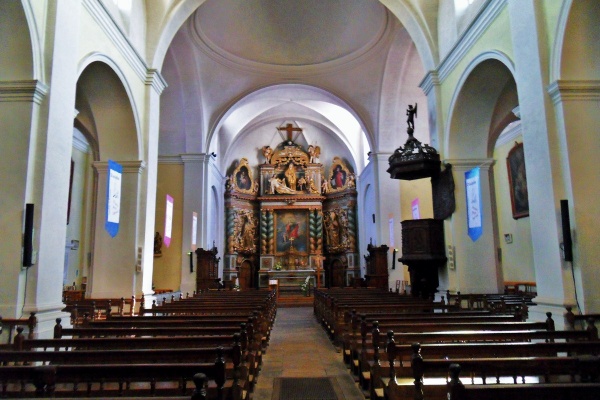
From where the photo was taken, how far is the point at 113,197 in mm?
8680

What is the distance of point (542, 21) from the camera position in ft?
20.2

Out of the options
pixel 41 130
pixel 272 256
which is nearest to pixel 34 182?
Answer: pixel 41 130

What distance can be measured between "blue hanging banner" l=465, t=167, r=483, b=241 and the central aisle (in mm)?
3740

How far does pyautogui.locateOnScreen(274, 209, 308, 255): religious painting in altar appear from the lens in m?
23.2

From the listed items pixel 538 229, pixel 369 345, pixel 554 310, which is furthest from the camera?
pixel 538 229

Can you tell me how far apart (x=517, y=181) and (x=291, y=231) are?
11.6 metres

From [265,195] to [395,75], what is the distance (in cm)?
995

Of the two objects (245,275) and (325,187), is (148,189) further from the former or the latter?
(325,187)

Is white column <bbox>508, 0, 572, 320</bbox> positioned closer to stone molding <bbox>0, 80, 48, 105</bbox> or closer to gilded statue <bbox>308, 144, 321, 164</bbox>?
stone molding <bbox>0, 80, 48, 105</bbox>

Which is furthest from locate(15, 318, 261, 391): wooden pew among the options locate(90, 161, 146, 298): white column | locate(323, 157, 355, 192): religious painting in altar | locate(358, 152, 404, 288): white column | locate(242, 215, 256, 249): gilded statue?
locate(323, 157, 355, 192): religious painting in altar

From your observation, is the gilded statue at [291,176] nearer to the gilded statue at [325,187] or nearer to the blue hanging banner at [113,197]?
the gilded statue at [325,187]

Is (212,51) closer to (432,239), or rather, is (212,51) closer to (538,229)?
(432,239)

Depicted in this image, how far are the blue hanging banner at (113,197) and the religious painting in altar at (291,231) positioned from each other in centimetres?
1458

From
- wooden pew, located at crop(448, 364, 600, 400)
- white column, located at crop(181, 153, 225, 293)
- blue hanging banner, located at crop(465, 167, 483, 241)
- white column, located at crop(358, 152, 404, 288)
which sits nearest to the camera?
wooden pew, located at crop(448, 364, 600, 400)
